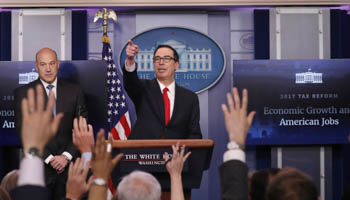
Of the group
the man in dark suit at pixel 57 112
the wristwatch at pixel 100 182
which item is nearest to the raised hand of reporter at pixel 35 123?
the wristwatch at pixel 100 182

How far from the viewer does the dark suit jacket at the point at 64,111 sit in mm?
4289

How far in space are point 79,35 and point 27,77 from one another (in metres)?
0.74

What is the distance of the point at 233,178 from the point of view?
5.96 feet

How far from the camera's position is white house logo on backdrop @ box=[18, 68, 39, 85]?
583 centimetres

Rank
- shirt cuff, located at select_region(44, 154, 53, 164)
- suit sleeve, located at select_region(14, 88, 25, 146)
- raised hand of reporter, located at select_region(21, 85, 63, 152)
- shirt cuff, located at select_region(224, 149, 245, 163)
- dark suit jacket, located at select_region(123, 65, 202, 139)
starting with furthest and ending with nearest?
1. suit sleeve, located at select_region(14, 88, 25, 146)
2. shirt cuff, located at select_region(44, 154, 53, 164)
3. dark suit jacket, located at select_region(123, 65, 202, 139)
4. shirt cuff, located at select_region(224, 149, 245, 163)
5. raised hand of reporter, located at select_region(21, 85, 63, 152)

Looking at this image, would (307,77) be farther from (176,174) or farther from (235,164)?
(235,164)

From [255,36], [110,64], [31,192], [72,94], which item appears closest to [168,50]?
[72,94]

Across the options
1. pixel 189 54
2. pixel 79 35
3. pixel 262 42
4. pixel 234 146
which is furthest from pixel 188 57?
pixel 234 146

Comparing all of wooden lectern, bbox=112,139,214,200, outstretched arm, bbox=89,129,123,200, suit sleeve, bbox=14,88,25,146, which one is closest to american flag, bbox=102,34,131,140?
suit sleeve, bbox=14,88,25,146

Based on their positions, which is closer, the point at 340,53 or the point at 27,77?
the point at 27,77

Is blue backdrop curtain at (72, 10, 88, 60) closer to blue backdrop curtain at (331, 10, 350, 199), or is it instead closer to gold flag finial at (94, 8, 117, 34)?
gold flag finial at (94, 8, 117, 34)

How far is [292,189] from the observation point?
1743 millimetres

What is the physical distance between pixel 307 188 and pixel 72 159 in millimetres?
2863

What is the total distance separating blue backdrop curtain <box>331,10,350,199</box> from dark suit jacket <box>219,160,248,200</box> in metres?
4.52
